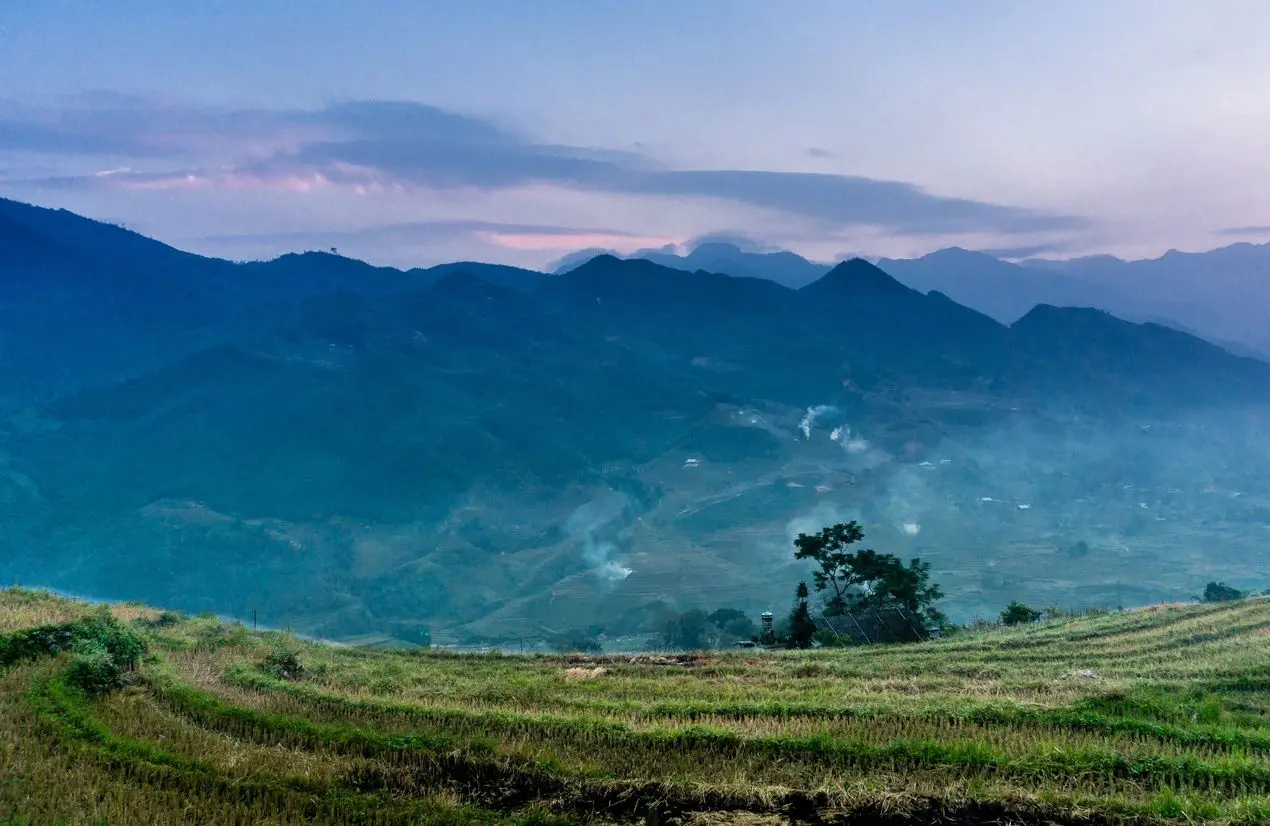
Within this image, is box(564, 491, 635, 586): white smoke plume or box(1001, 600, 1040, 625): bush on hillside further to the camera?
box(564, 491, 635, 586): white smoke plume

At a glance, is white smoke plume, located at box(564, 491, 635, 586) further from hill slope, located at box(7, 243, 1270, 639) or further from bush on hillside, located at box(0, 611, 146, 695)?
bush on hillside, located at box(0, 611, 146, 695)

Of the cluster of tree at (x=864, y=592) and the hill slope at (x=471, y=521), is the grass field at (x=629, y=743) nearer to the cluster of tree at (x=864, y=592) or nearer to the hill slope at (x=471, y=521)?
the cluster of tree at (x=864, y=592)

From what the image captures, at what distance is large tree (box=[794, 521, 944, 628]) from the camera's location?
38.1 metres

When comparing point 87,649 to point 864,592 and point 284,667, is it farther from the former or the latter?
point 864,592

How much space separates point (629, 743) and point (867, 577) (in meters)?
30.0

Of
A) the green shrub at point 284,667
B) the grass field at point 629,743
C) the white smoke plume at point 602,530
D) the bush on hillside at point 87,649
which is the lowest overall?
the white smoke plume at point 602,530

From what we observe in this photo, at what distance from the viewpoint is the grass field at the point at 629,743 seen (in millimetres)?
9555

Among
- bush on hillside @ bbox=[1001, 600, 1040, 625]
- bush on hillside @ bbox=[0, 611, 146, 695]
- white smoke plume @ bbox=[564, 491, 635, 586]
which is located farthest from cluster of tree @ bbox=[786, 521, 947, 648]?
white smoke plume @ bbox=[564, 491, 635, 586]

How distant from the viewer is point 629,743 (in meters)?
12.0

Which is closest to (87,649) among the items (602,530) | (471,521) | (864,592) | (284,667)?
(284,667)

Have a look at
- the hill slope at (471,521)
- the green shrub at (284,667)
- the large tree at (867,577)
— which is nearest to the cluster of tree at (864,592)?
the large tree at (867,577)

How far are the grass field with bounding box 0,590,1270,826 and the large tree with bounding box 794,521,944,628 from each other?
18876 millimetres

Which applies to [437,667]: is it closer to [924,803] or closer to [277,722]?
[277,722]

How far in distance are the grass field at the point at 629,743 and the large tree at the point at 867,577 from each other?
18.9m
